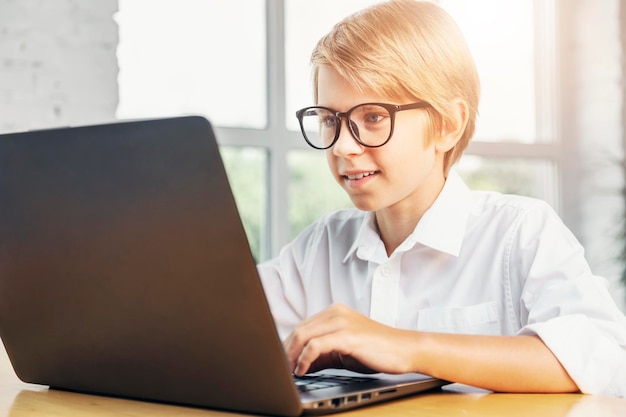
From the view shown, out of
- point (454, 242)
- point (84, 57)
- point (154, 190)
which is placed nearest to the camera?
point (154, 190)

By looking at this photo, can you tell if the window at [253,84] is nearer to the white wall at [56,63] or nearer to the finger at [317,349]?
the white wall at [56,63]

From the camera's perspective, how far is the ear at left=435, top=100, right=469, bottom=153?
1.36 metres

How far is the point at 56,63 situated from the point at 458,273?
1960mm

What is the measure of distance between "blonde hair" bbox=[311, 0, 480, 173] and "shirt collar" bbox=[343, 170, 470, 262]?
0.11m

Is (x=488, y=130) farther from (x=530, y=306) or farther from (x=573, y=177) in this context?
(x=530, y=306)

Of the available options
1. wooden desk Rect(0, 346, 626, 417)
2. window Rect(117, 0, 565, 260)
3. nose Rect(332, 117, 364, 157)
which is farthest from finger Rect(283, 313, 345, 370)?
window Rect(117, 0, 565, 260)

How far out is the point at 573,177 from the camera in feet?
13.8

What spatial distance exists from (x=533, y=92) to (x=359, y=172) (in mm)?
3141

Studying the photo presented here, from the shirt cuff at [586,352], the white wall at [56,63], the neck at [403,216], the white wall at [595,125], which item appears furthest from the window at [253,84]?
the shirt cuff at [586,352]

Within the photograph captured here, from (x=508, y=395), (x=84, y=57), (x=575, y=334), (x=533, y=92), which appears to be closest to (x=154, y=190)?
(x=508, y=395)

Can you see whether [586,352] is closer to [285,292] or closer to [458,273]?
[458,273]

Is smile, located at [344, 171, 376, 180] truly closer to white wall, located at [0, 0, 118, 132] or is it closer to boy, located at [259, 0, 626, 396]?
boy, located at [259, 0, 626, 396]

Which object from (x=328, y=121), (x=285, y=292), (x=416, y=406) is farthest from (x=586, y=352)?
(x=285, y=292)

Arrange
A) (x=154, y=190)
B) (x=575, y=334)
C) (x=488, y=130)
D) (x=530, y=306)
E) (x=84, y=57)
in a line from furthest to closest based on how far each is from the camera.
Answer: (x=488, y=130) < (x=84, y=57) < (x=530, y=306) < (x=575, y=334) < (x=154, y=190)
